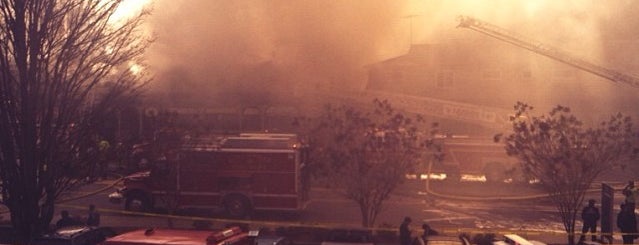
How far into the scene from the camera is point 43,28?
5582mm

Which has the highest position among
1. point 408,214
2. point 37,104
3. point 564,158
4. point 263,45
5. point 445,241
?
point 263,45

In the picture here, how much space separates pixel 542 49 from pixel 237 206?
18.4 metres

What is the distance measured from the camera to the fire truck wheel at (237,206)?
1394cm

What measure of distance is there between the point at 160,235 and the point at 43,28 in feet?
6.24

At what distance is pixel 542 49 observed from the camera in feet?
92.8

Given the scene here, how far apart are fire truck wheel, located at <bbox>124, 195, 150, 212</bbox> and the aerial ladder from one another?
58.2 ft

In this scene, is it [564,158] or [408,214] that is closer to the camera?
[564,158]

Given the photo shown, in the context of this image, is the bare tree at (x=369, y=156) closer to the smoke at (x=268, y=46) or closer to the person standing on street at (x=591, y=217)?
the person standing on street at (x=591, y=217)

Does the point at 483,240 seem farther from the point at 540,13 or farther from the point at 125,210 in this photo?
the point at 540,13

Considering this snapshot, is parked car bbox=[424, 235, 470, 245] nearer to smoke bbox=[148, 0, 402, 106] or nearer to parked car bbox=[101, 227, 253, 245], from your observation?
parked car bbox=[101, 227, 253, 245]

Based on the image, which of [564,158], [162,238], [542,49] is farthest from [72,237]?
[542,49]

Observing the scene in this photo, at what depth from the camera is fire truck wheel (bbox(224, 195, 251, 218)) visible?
13.9 meters

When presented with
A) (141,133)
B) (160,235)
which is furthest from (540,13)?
(160,235)

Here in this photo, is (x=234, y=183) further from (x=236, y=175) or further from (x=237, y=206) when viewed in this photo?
(x=237, y=206)
